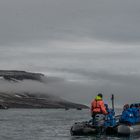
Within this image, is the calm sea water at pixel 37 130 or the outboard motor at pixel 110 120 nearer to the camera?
the calm sea water at pixel 37 130

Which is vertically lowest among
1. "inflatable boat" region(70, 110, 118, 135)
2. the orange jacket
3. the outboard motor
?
"inflatable boat" region(70, 110, 118, 135)

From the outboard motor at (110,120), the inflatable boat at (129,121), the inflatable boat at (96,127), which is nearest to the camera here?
the inflatable boat at (129,121)

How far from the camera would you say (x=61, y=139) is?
49.7m

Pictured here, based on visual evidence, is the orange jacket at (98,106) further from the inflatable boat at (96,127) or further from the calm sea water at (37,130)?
the calm sea water at (37,130)

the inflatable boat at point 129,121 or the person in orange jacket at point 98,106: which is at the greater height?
the person in orange jacket at point 98,106

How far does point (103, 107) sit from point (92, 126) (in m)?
1.95

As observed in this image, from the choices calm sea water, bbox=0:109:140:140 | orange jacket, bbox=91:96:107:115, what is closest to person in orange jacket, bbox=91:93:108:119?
orange jacket, bbox=91:96:107:115

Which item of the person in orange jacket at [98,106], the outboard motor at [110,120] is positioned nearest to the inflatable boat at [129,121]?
the outboard motor at [110,120]

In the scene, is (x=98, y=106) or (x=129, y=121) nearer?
(x=98, y=106)


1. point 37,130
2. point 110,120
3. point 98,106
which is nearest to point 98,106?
point 98,106

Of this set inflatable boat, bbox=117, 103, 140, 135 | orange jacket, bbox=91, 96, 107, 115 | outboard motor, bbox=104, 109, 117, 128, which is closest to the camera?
inflatable boat, bbox=117, 103, 140, 135

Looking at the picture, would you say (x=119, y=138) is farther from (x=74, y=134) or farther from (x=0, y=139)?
(x=0, y=139)

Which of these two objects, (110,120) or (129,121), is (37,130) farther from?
(129,121)

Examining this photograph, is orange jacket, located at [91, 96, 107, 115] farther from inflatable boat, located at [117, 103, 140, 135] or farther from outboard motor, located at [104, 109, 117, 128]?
inflatable boat, located at [117, 103, 140, 135]
